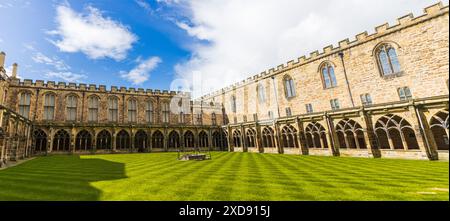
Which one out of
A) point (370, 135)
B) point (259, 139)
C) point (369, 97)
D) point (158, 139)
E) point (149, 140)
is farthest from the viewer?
point (158, 139)

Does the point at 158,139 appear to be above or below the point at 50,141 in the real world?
below

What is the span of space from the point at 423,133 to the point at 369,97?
8.16 metres

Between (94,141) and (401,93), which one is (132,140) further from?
(401,93)

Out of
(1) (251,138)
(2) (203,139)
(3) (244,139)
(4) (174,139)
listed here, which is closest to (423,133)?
(1) (251,138)

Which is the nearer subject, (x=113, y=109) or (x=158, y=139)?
(x=158, y=139)

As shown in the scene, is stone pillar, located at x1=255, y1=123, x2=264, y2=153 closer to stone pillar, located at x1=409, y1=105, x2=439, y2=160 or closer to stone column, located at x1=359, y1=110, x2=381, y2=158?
stone column, located at x1=359, y1=110, x2=381, y2=158

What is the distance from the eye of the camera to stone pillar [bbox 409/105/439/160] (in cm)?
1283

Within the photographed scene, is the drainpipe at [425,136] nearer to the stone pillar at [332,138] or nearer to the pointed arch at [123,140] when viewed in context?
the stone pillar at [332,138]

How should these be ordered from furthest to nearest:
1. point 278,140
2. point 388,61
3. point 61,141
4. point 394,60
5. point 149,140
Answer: point 149,140 → point 61,141 → point 278,140 → point 388,61 → point 394,60

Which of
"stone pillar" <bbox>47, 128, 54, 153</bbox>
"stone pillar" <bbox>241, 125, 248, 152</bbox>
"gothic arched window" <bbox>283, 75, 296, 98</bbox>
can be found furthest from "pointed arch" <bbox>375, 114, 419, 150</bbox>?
"stone pillar" <bbox>47, 128, 54, 153</bbox>

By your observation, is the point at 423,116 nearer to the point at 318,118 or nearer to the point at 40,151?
the point at 318,118

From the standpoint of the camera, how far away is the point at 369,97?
67.2 ft

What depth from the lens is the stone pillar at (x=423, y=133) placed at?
12826 millimetres
